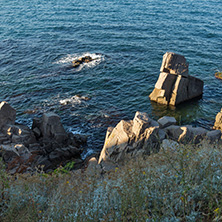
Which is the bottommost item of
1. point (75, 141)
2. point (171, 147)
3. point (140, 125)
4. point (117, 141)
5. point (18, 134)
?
point (75, 141)

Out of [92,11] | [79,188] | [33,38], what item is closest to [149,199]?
[79,188]

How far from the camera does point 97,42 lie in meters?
36.6

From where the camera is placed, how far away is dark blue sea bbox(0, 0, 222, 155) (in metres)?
23.7

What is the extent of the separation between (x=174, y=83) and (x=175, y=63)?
1835 mm

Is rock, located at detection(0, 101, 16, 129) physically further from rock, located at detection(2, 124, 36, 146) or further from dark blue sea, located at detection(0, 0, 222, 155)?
dark blue sea, located at detection(0, 0, 222, 155)

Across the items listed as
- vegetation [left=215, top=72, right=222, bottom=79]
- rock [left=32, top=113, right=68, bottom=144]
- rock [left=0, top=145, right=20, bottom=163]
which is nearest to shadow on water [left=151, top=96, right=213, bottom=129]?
vegetation [left=215, top=72, right=222, bottom=79]

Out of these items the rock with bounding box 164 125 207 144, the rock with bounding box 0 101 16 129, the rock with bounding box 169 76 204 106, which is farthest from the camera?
the rock with bounding box 169 76 204 106

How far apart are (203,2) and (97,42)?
26342 millimetres

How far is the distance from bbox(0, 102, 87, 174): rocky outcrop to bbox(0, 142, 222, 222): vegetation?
28.4ft

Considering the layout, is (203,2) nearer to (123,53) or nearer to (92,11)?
(92,11)

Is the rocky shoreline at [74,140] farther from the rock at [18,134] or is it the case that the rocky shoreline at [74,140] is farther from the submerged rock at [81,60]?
the submerged rock at [81,60]

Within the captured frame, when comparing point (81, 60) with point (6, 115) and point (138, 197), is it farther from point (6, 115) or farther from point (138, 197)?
point (138, 197)

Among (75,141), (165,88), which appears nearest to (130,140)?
(75,141)

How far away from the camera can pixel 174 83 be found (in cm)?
2438
